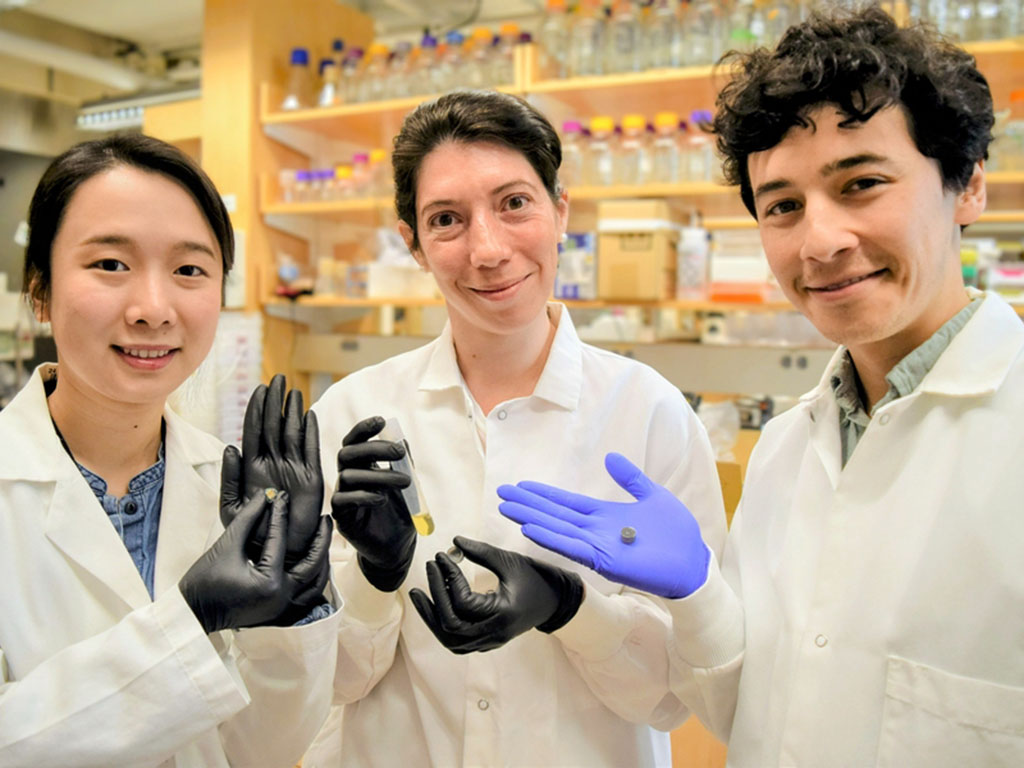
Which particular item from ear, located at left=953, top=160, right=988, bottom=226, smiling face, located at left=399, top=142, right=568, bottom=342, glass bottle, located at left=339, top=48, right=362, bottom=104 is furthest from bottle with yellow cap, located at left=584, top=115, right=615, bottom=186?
ear, located at left=953, top=160, right=988, bottom=226

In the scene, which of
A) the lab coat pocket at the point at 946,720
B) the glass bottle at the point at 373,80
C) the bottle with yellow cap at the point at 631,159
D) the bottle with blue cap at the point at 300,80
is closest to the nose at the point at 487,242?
the lab coat pocket at the point at 946,720

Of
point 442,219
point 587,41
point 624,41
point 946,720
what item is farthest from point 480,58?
point 946,720

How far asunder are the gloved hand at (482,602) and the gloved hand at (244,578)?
0.53ft

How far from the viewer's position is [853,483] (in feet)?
3.27

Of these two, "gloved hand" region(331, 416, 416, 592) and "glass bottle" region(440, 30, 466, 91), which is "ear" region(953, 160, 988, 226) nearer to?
"gloved hand" region(331, 416, 416, 592)

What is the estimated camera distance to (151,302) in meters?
1.02

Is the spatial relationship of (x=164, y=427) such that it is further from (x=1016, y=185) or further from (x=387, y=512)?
(x=1016, y=185)

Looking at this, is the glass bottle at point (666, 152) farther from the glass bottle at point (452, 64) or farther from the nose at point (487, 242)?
the nose at point (487, 242)

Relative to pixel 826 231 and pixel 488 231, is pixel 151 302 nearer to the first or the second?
pixel 488 231

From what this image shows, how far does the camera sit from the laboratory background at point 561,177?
9.04 feet

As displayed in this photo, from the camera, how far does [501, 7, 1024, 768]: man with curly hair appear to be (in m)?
0.87

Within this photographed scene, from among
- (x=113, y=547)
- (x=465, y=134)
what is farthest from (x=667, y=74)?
(x=113, y=547)

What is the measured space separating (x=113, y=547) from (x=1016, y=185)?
2.81 metres

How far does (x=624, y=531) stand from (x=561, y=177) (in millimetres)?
1315
